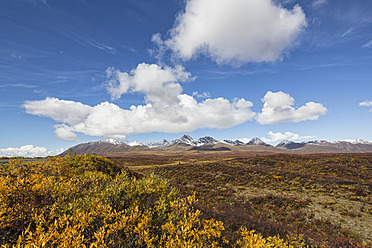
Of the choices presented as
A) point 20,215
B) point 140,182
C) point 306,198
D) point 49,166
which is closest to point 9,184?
point 20,215

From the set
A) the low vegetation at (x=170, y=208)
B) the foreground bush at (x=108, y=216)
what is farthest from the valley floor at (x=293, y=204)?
the foreground bush at (x=108, y=216)

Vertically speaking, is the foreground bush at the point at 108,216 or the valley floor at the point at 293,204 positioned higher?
the foreground bush at the point at 108,216

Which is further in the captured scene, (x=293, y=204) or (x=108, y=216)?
(x=293, y=204)

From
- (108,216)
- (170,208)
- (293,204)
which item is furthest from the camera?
(293,204)

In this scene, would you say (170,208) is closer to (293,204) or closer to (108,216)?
(108,216)

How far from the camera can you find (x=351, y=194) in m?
18.6

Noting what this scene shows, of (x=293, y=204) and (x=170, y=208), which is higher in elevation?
(x=170, y=208)

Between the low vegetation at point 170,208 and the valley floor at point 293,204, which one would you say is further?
the valley floor at point 293,204

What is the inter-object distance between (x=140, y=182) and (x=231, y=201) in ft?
52.4

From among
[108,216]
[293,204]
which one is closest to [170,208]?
[108,216]

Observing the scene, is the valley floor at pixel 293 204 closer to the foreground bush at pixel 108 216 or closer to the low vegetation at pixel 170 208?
the low vegetation at pixel 170 208

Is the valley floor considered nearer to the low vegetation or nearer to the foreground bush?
the low vegetation

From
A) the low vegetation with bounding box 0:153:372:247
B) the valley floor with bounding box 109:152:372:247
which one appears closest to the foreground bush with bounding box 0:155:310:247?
the low vegetation with bounding box 0:153:372:247

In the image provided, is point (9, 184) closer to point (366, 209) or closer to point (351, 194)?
point (366, 209)
